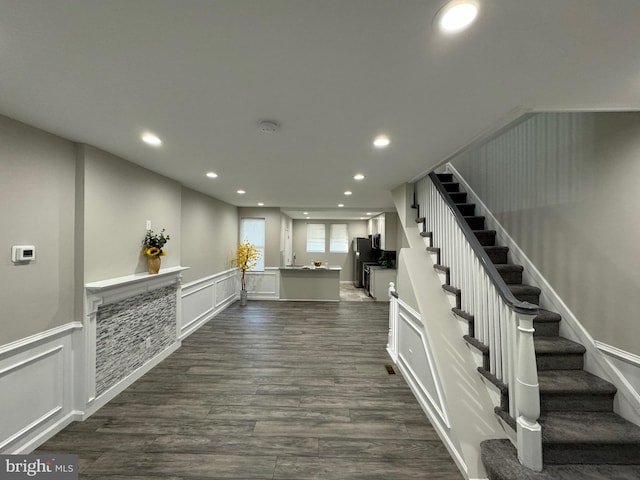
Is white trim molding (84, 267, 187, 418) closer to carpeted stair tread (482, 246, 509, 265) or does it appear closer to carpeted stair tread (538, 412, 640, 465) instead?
carpeted stair tread (538, 412, 640, 465)

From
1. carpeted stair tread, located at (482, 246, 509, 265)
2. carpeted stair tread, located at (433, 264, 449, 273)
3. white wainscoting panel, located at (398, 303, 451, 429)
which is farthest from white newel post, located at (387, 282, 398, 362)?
carpeted stair tread, located at (482, 246, 509, 265)

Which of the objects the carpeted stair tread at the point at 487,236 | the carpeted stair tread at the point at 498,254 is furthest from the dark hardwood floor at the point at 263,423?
the carpeted stair tread at the point at 487,236

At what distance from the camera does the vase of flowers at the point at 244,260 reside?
5758 millimetres

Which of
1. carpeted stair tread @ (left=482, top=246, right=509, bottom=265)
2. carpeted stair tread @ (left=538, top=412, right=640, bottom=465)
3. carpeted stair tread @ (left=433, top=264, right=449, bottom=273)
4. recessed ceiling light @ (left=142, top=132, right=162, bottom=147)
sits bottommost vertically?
carpeted stair tread @ (left=538, top=412, right=640, bottom=465)

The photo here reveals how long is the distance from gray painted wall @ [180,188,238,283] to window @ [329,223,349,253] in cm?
412

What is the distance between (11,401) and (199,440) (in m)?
1.30

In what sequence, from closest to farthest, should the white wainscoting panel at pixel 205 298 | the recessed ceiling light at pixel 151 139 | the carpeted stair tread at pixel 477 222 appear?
1. the recessed ceiling light at pixel 151 139
2. the carpeted stair tread at pixel 477 222
3. the white wainscoting panel at pixel 205 298

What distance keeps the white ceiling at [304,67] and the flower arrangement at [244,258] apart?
392 centimetres

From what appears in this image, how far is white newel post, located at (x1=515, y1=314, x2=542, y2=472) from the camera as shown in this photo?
138 centimetres

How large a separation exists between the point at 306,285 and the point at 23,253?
499 centimetres

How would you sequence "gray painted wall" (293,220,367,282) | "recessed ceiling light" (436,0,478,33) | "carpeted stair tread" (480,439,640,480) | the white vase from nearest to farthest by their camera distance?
1. "recessed ceiling light" (436,0,478,33)
2. "carpeted stair tread" (480,439,640,480)
3. the white vase
4. "gray painted wall" (293,220,367,282)

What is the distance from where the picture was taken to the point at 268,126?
1719mm

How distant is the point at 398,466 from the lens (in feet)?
5.61

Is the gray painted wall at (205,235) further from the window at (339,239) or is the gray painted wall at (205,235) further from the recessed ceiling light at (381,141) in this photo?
the window at (339,239)
